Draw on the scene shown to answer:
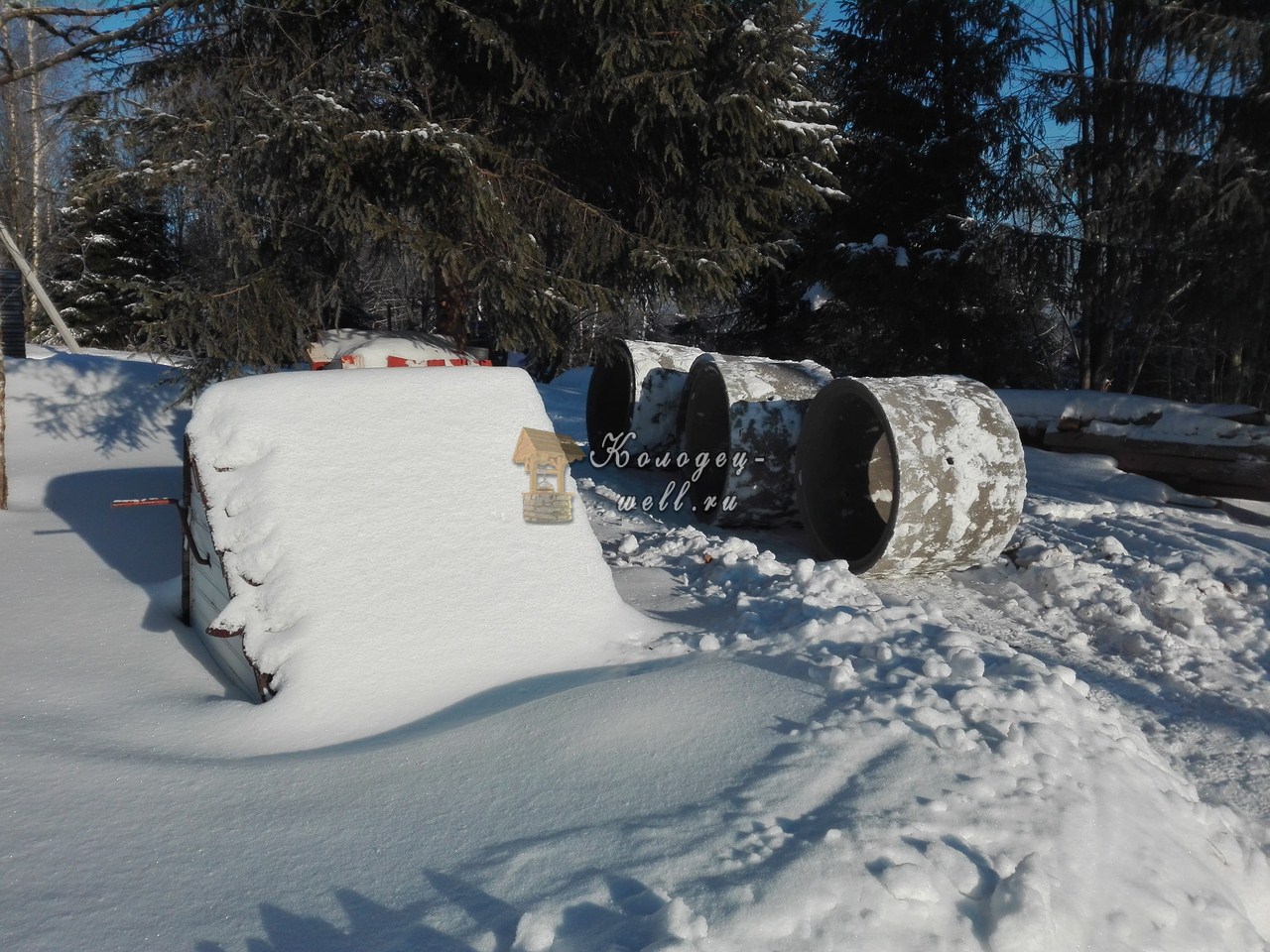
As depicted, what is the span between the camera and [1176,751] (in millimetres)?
3564

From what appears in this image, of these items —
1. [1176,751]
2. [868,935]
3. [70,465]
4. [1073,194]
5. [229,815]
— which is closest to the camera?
[868,935]

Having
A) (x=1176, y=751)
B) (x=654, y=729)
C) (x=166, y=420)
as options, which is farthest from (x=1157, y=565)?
(x=166, y=420)

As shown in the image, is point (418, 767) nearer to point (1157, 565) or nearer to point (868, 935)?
point (868, 935)

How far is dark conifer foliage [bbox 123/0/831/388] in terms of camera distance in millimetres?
6066

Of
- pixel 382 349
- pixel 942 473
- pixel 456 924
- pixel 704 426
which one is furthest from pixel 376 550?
pixel 704 426

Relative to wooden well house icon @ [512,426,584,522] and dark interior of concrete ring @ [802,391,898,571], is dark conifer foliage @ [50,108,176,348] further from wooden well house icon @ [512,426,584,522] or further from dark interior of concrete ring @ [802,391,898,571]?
wooden well house icon @ [512,426,584,522]

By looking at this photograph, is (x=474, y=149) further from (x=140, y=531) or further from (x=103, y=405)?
(x=103, y=405)

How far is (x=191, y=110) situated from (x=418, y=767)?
5.92 meters

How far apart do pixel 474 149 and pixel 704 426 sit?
323cm

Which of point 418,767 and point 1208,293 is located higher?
point 1208,293

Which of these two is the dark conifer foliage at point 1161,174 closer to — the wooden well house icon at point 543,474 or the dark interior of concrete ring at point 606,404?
the dark interior of concrete ring at point 606,404

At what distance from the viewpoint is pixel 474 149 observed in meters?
6.42

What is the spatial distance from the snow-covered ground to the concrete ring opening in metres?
1.68

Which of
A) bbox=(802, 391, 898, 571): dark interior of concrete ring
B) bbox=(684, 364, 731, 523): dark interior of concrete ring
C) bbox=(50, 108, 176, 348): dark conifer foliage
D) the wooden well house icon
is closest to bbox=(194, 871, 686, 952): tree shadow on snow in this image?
the wooden well house icon
